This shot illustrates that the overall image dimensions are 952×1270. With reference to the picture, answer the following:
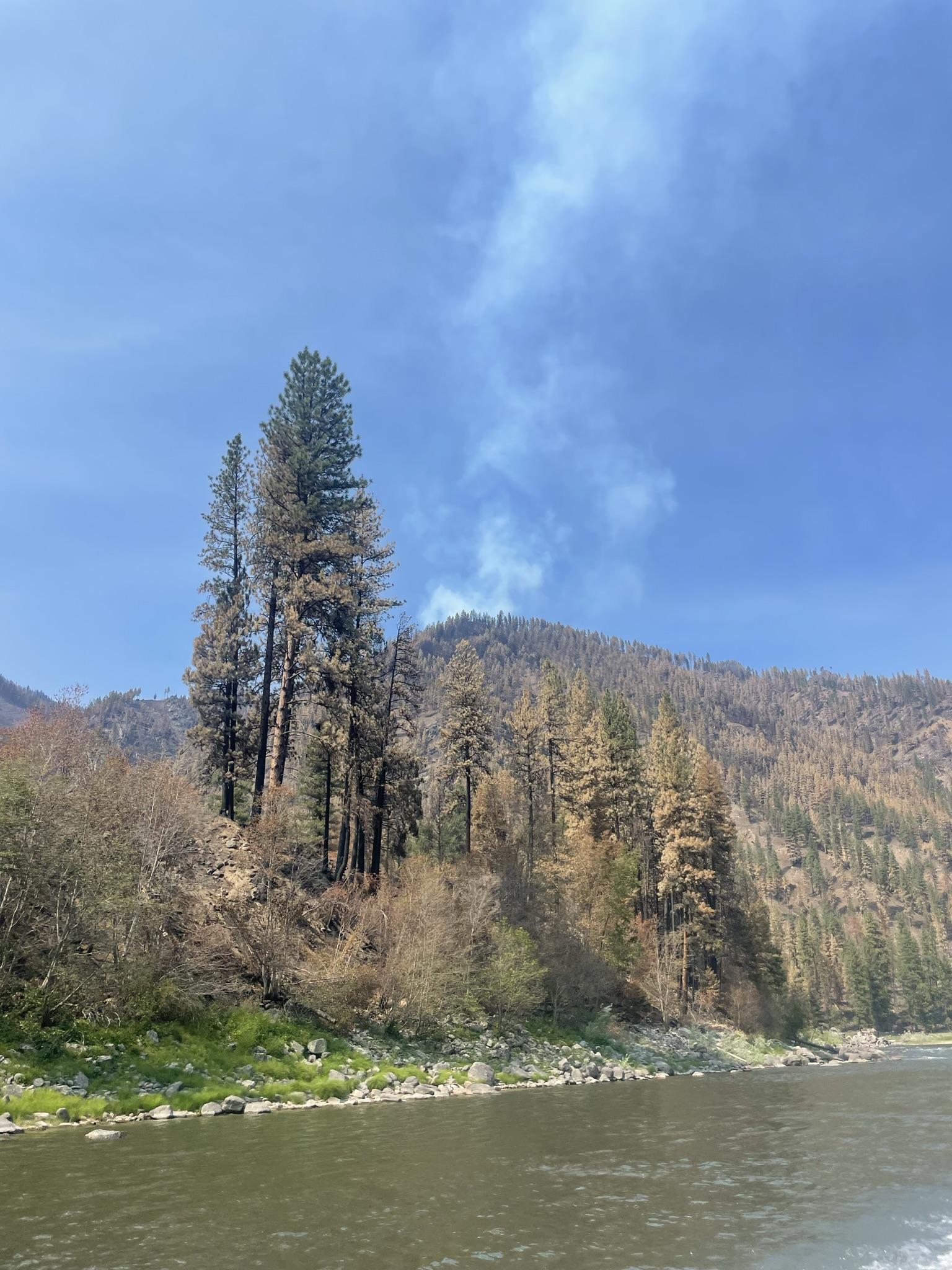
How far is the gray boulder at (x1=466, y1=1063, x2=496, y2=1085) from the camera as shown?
28.4m

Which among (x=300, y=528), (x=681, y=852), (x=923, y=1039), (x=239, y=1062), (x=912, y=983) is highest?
(x=300, y=528)

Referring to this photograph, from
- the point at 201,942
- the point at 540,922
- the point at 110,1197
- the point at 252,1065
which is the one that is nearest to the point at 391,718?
the point at 540,922

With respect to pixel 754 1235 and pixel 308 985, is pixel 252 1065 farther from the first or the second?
pixel 754 1235

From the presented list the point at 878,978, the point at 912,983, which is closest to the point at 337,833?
the point at 878,978

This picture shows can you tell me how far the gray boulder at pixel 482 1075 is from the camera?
28.4 m

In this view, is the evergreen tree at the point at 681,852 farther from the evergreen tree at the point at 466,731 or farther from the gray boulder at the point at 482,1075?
the gray boulder at the point at 482,1075

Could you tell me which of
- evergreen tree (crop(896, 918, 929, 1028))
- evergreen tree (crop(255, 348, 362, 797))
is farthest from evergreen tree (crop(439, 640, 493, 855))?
evergreen tree (crop(896, 918, 929, 1028))

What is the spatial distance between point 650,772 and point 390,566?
37.4 m

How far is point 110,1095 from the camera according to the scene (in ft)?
63.4

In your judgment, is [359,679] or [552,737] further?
[552,737]

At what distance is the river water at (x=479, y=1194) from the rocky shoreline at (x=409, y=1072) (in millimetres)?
1023

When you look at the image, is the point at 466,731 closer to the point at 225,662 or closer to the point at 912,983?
the point at 225,662

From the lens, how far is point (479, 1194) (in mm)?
12953

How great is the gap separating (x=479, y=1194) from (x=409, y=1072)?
50.4 feet
